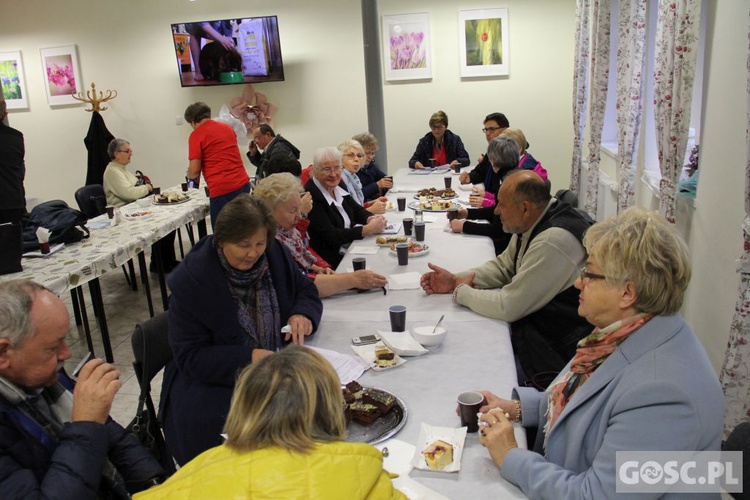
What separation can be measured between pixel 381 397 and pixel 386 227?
2.42 meters

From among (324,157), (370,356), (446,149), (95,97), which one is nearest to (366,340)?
(370,356)

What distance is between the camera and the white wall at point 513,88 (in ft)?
25.5

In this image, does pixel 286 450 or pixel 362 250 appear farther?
pixel 362 250

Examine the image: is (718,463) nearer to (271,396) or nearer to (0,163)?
(271,396)

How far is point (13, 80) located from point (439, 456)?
9.80 meters

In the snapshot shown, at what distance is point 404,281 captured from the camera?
9.92ft

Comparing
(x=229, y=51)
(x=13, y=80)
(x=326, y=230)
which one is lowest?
(x=326, y=230)

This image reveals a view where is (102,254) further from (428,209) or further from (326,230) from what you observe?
(428,209)

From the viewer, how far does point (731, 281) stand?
2992 mm

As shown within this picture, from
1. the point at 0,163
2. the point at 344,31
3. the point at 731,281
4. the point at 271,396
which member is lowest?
the point at 731,281

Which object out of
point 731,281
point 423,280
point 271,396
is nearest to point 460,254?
point 423,280

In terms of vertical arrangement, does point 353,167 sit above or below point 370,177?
above

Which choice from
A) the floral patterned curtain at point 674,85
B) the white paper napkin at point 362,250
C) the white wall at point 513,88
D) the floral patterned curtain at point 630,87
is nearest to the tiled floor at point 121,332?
the white paper napkin at point 362,250

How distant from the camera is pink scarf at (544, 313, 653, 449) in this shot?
1479mm
